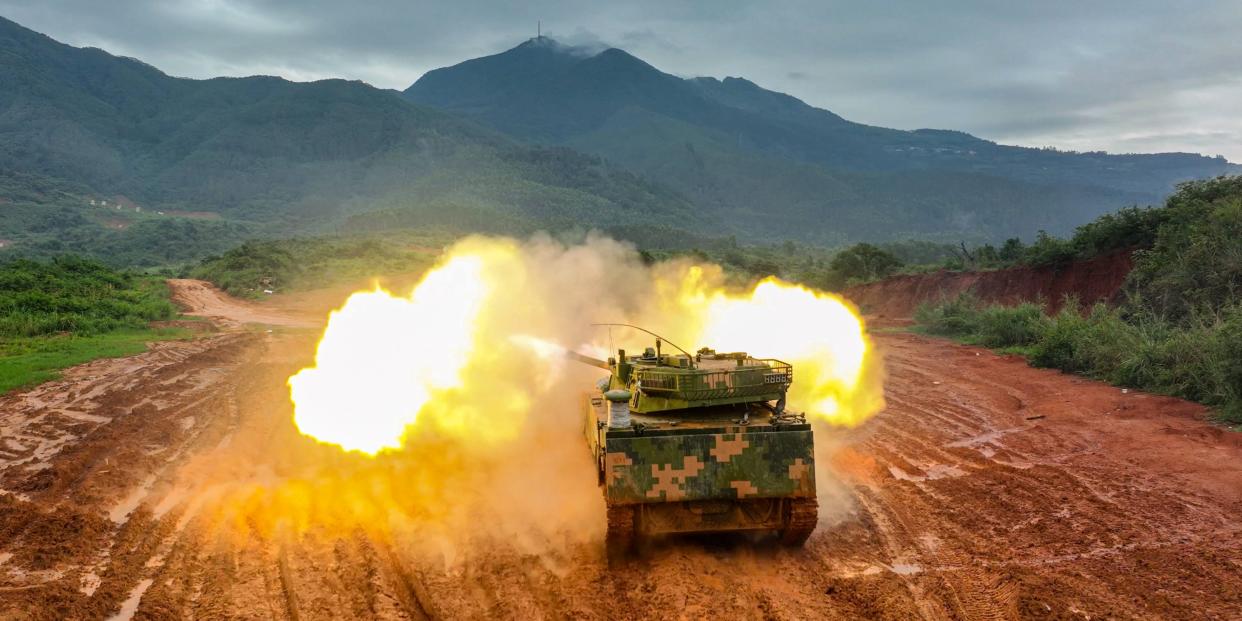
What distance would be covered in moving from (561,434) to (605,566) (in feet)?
15.0

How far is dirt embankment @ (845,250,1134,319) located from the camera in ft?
97.4

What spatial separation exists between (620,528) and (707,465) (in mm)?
1138

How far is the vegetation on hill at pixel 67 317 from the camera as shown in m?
20.6

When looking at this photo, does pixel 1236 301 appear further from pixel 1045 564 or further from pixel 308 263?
pixel 308 263

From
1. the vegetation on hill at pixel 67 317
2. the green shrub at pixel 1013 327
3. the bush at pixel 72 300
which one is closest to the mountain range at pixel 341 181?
the bush at pixel 72 300

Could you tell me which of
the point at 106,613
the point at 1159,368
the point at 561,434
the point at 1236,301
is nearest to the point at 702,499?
the point at 561,434

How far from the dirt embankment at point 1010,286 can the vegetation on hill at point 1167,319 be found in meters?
1.07

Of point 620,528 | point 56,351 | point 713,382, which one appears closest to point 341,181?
point 56,351

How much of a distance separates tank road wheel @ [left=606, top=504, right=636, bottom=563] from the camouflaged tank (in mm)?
11

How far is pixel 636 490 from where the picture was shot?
855 cm

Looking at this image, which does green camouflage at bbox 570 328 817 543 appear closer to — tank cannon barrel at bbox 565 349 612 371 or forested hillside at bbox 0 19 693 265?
tank cannon barrel at bbox 565 349 612 371

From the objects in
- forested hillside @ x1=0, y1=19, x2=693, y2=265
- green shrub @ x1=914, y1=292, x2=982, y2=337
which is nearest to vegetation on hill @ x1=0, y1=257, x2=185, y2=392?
green shrub @ x1=914, y1=292, x2=982, y2=337

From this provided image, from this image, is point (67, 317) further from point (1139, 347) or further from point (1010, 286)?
point (1010, 286)

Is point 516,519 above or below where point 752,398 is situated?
below
